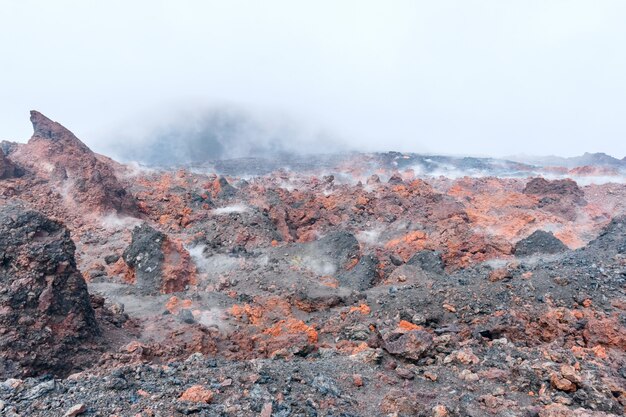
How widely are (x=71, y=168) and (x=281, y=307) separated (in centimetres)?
1166

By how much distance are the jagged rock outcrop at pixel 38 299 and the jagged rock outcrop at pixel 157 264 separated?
3911 millimetres

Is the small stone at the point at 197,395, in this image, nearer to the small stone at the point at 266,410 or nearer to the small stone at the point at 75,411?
the small stone at the point at 266,410

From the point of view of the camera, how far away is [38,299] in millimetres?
5426

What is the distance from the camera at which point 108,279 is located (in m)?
10.4

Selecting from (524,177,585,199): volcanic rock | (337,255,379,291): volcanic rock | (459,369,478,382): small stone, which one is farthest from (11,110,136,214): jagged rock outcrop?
(524,177,585,199): volcanic rock

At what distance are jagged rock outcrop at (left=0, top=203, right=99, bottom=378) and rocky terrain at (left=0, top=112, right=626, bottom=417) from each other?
0.02 metres

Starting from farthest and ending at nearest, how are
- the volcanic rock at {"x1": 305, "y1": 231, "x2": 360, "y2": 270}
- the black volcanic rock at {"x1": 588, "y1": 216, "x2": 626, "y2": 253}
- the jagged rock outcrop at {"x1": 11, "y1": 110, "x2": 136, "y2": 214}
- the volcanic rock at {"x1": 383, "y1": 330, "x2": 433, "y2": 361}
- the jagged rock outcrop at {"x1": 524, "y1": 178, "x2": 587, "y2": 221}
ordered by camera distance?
1. the jagged rock outcrop at {"x1": 524, "y1": 178, "x2": 587, "y2": 221}
2. the jagged rock outcrop at {"x1": 11, "y1": 110, "x2": 136, "y2": 214}
3. the volcanic rock at {"x1": 305, "y1": 231, "x2": 360, "y2": 270}
4. the black volcanic rock at {"x1": 588, "y1": 216, "x2": 626, "y2": 253}
5. the volcanic rock at {"x1": 383, "y1": 330, "x2": 433, "y2": 361}

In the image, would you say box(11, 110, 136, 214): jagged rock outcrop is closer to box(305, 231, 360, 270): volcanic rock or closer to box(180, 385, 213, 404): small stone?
box(305, 231, 360, 270): volcanic rock

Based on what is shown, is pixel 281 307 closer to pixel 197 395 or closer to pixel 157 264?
pixel 157 264

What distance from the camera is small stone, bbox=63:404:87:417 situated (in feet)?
10.5

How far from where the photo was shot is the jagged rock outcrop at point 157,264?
400 inches

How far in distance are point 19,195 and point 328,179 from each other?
1542 cm

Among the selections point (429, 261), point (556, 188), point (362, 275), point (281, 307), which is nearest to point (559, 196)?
point (556, 188)

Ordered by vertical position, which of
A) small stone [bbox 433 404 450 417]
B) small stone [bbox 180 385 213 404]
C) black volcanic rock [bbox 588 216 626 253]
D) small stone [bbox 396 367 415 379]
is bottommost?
small stone [bbox 396 367 415 379]
